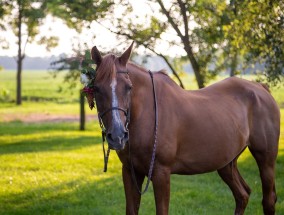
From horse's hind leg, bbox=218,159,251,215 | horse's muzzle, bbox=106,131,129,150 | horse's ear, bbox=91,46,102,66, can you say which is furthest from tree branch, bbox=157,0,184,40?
horse's muzzle, bbox=106,131,129,150

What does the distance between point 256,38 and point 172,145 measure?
23.8 feet

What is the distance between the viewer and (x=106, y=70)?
3791mm

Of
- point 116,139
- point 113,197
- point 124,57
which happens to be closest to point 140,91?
point 124,57

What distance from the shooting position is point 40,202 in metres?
7.71

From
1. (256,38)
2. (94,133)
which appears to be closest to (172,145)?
(256,38)

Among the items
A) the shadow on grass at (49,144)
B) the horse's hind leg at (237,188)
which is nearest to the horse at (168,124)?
the horse's hind leg at (237,188)

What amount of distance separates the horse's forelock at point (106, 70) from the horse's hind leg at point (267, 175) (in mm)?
2622

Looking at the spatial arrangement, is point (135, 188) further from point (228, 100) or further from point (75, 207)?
point (75, 207)

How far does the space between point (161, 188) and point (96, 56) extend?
147 centimetres

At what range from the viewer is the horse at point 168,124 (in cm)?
380

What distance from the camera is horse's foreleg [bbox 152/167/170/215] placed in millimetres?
4203

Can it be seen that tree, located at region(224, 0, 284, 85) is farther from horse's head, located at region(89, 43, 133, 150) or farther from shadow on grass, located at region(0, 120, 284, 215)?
horse's head, located at region(89, 43, 133, 150)

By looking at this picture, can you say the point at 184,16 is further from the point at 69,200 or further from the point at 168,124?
the point at 168,124

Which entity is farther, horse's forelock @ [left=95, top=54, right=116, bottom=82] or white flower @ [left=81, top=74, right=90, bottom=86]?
white flower @ [left=81, top=74, right=90, bottom=86]
